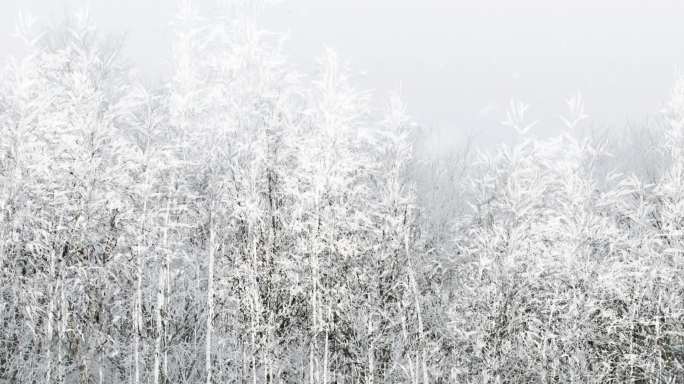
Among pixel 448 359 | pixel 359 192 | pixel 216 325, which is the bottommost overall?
pixel 448 359

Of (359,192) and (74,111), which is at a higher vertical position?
(74,111)

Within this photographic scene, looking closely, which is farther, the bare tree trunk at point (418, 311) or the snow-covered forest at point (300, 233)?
the bare tree trunk at point (418, 311)

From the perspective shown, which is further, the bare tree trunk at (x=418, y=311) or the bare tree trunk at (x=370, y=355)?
the bare tree trunk at (x=418, y=311)

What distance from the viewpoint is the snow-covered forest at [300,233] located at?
54.4 feet

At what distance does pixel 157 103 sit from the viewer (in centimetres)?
1947

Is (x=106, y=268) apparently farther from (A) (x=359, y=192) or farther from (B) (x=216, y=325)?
(A) (x=359, y=192)

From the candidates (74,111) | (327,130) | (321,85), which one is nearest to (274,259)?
(327,130)

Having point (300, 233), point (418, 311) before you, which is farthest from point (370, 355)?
point (300, 233)

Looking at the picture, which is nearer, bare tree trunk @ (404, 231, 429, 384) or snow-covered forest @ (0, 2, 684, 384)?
snow-covered forest @ (0, 2, 684, 384)

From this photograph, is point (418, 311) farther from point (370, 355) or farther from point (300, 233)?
point (300, 233)

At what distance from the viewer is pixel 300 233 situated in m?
18.4

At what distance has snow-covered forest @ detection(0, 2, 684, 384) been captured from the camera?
16578 millimetres

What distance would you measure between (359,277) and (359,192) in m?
2.20

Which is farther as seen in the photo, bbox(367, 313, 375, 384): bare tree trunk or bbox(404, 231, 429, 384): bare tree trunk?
bbox(404, 231, 429, 384): bare tree trunk
